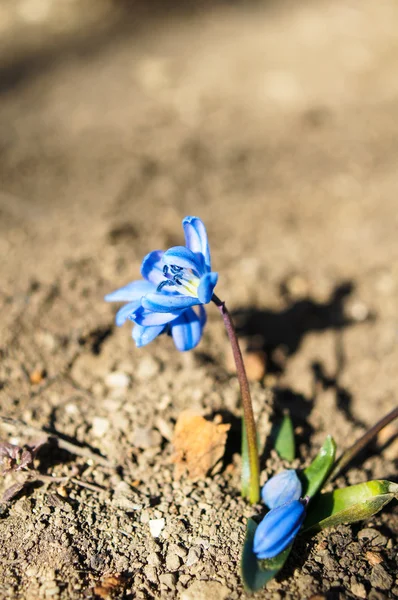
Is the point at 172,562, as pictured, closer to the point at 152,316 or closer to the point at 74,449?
the point at 74,449

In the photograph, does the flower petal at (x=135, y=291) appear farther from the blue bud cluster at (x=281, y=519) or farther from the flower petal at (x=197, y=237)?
the blue bud cluster at (x=281, y=519)

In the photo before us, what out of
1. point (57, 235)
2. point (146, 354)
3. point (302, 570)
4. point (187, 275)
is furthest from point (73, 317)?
point (302, 570)

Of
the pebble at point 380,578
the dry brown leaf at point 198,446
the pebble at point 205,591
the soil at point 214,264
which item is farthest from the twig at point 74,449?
the pebble at point 380,578

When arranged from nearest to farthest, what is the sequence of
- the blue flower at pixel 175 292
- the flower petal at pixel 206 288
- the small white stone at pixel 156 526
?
the flower petal at pixel 206 288
the blue flower at pixel 175 292
the small white stone at pixel 156 526

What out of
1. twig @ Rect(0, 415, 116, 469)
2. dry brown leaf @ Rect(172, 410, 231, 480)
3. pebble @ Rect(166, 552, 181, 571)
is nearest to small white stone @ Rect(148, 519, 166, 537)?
pebble @ Rect(166, 552, 181, 571)

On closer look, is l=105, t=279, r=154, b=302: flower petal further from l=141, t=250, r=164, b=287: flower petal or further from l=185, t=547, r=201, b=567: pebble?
l=185, t=547, r=201, b=567: pebble
